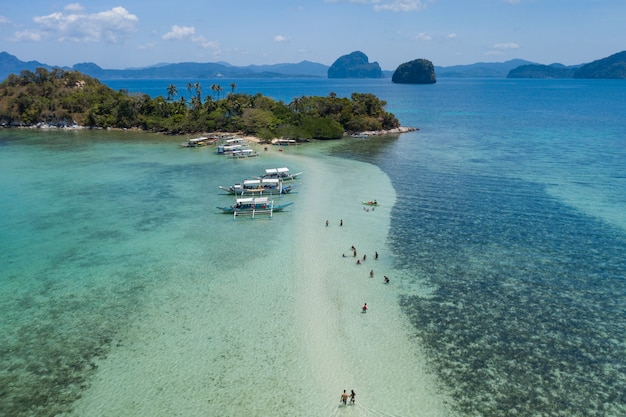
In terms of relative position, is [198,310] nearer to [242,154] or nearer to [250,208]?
[250,208]

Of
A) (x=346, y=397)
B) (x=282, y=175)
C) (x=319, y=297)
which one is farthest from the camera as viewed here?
(x=282, y=175)

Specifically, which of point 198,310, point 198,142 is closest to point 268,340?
point 198,310

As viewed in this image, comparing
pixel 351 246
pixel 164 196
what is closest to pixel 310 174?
pixel 164 196

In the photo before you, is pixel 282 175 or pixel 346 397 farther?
pixel 282 175

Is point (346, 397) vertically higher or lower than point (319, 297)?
lower

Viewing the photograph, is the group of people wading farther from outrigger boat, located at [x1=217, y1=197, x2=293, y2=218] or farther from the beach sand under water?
outrigger boat, located at [x1=217, y1=197, x2=293, y2=218]

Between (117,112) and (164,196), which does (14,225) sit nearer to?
(164,196)

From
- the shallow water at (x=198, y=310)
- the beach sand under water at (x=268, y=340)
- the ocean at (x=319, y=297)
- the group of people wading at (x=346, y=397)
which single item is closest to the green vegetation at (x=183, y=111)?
the ocean at (x=319, y=297)

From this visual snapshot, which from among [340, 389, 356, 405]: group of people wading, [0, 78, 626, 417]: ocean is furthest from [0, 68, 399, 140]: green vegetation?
[340, 389, 356, 405]: group of people wading
